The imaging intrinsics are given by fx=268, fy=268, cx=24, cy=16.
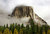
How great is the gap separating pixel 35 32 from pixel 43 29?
0.97 feet

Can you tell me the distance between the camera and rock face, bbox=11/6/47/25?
909 cm

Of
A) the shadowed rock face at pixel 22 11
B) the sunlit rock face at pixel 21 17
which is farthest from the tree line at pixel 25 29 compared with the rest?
the shadowed rock face at pixel 22 11

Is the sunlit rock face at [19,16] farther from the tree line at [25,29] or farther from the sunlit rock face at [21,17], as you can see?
the tree line at [25,29]

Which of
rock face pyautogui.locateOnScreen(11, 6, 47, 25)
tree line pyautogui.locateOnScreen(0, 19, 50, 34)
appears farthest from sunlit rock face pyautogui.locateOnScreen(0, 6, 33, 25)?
tree line pyautogui.locateOnScreen(0, 19, 50, 34)

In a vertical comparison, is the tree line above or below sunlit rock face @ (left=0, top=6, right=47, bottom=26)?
below

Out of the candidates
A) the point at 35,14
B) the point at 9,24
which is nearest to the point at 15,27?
the point at 9,24

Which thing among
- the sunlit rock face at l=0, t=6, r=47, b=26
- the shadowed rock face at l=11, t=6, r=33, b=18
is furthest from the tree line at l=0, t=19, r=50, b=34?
the shadowed rock face at l=11, t=6, r=33, b=18

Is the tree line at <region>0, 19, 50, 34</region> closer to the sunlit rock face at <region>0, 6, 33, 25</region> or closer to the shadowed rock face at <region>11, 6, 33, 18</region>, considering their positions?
the sunlit rock face at <region>0, 6, 33, 25</region>

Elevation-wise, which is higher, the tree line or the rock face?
the rock face

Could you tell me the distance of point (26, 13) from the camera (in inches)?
358

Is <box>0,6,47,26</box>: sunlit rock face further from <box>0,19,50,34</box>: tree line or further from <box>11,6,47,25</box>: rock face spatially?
<box>0,19,50,34</box>: tree line

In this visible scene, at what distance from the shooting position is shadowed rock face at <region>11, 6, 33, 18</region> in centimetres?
908

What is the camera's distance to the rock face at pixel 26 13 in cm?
909

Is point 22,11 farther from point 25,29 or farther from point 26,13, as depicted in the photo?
point 25,29
